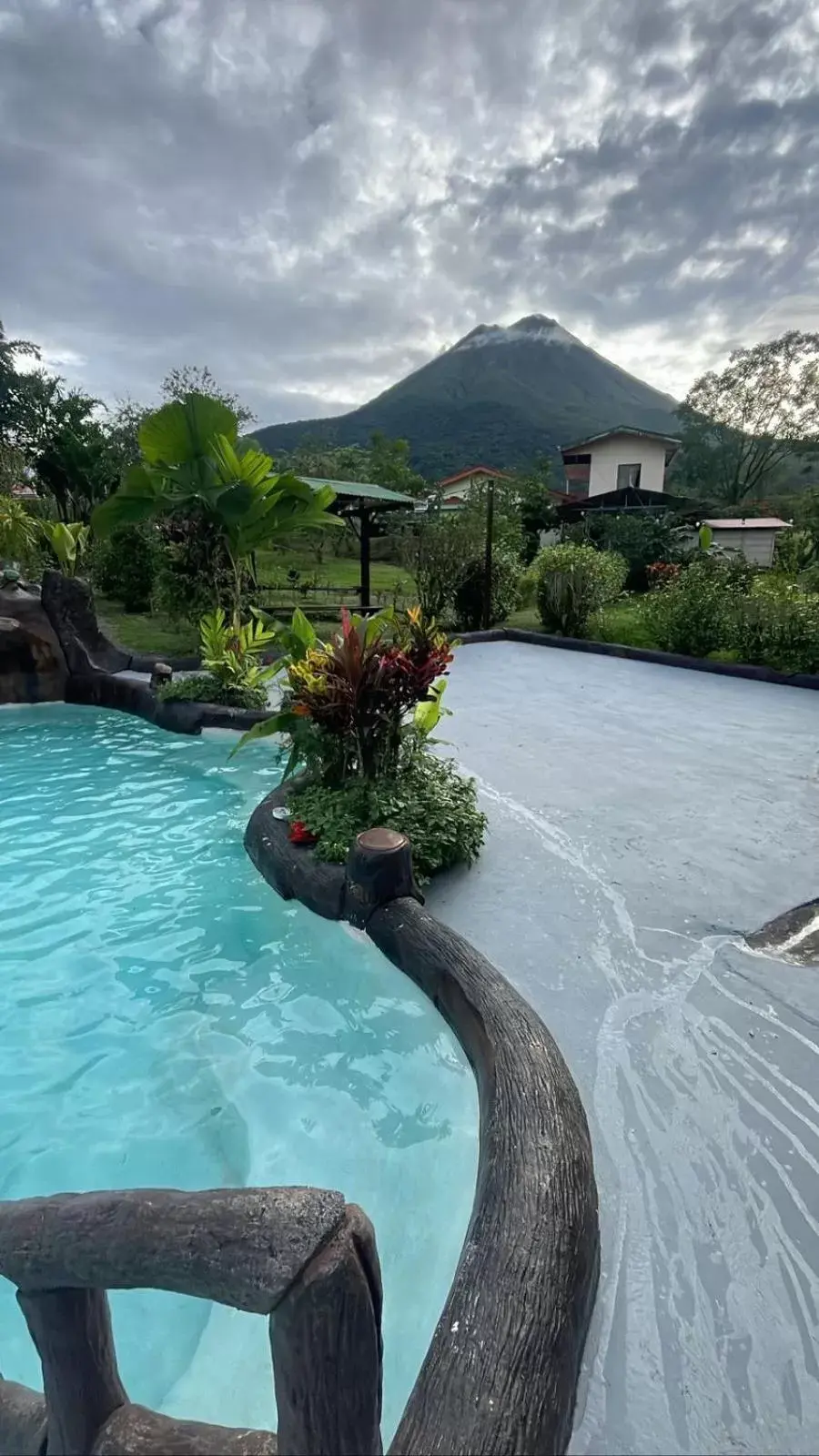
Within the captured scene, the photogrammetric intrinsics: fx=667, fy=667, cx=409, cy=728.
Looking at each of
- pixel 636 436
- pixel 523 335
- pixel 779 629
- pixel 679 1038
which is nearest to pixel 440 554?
pixel 779 629

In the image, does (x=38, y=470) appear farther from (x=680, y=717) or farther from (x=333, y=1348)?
(x=333, y=1348)

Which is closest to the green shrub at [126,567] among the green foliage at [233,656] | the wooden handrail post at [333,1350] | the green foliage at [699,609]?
the green foliage at [233,656]

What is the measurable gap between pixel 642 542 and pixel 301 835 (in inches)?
539

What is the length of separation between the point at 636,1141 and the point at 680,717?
5226 millimetres

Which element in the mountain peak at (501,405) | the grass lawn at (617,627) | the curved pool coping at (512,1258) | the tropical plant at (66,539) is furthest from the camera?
the mountain peak at (501,405)

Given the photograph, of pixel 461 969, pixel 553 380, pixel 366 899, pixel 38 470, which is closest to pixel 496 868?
pixel 366 899

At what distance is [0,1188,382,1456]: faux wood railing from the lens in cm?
79

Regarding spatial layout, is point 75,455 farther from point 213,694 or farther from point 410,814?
point 410,814

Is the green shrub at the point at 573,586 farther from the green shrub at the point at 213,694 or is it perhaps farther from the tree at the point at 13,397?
the tree at the point at 13,397

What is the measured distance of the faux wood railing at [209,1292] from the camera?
79 cm

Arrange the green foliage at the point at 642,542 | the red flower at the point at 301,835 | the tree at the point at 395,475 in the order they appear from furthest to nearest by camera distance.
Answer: the tree at the point at 395,475 → the green foliage at the point at 642,542 → the red flower at the point at 301,835

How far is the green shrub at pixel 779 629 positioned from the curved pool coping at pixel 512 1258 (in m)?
7.36

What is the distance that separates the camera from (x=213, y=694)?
7.04m

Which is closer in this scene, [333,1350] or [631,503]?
[333,1350]
